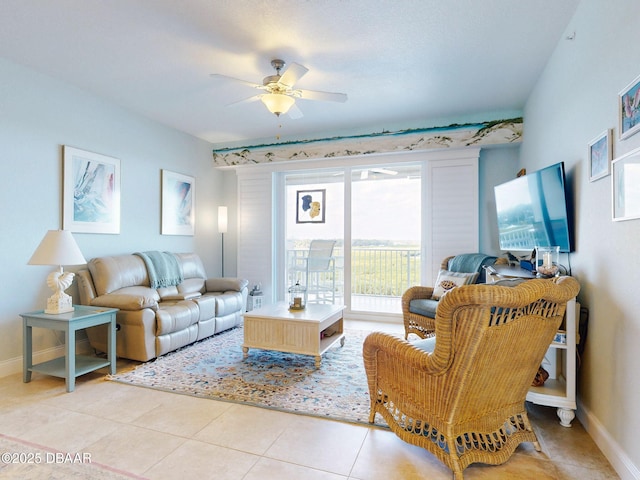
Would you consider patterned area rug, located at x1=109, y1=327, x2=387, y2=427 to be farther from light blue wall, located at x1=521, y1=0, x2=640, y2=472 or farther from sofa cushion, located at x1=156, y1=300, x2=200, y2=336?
light blue wall, located at x1=521, y1=0, x2=640, y2=472

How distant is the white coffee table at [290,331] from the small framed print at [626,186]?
2.10 meters

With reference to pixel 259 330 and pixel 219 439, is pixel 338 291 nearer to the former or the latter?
pixel 259 330

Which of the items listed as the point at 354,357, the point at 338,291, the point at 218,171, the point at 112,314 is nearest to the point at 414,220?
the point at 338,291

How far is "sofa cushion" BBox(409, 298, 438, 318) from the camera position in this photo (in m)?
3.28

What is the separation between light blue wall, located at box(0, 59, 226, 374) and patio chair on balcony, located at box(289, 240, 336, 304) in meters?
2.05

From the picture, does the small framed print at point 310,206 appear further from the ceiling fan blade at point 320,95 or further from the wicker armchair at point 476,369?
the wicker armchair at point 476,369

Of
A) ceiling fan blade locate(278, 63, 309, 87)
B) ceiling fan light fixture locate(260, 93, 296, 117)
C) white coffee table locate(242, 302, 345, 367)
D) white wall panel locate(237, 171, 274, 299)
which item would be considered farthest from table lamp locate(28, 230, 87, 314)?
white wall panel locate(237, 171, 274, 299)

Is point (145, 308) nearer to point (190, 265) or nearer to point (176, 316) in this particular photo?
point (176, 316)

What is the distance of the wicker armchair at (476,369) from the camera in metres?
1.50

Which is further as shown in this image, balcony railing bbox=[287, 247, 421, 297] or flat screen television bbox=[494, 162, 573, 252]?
balcony railing bbox=[287, 247, 421, 297]

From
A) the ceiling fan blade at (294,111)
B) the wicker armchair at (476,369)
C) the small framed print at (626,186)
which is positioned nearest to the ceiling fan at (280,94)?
the ceiling fan blade at (294,111)

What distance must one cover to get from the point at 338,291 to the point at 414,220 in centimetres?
153

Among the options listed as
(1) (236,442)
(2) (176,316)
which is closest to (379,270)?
(2) (176,316)

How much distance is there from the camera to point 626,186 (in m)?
1.61
